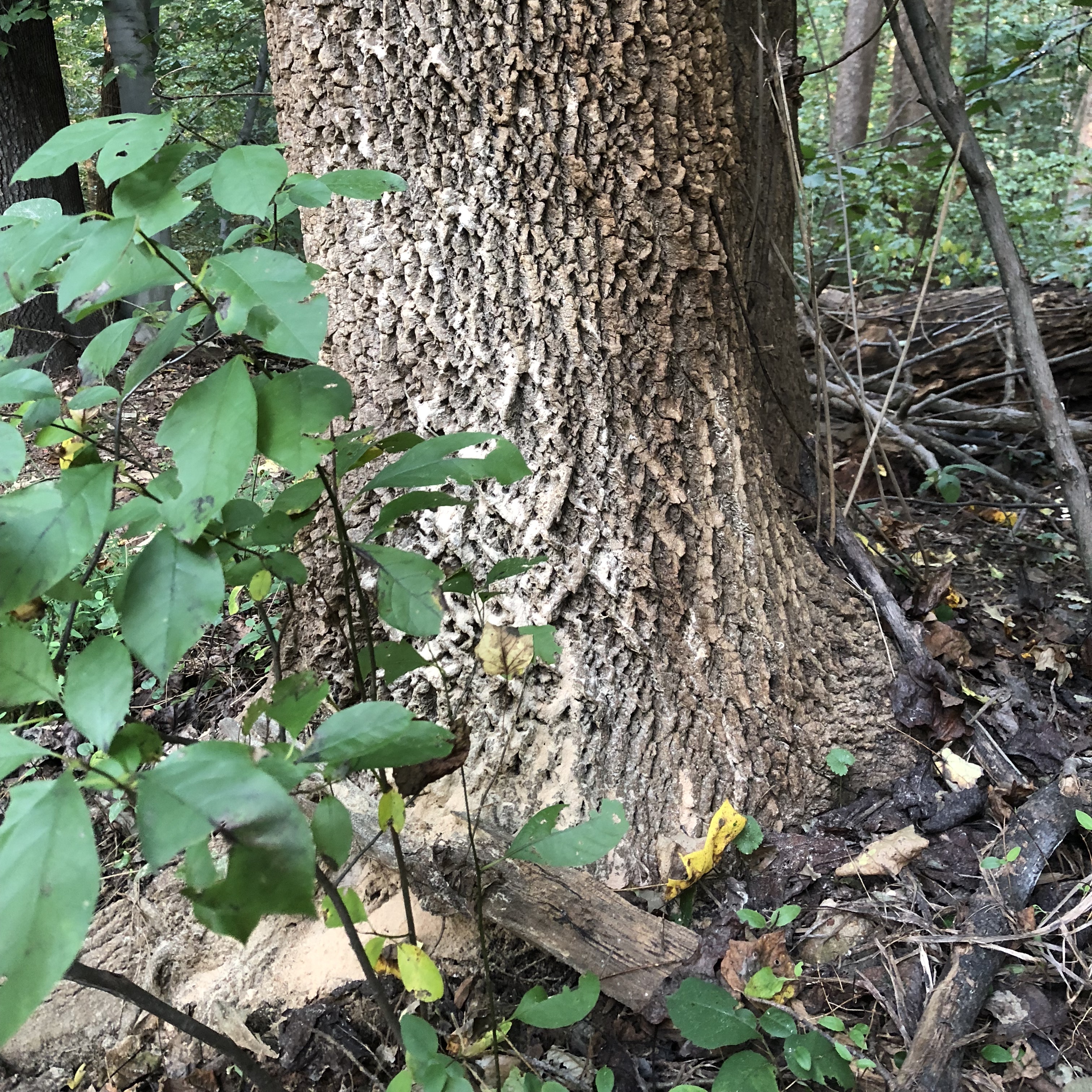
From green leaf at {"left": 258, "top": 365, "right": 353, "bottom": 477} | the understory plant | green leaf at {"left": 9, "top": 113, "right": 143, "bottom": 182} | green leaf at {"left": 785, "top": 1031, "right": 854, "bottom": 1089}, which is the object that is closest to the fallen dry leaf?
green leaf at {"left": 785, "top": 1031, "right": 854, "bottom": 1089}

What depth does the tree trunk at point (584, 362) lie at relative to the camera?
1555 mm

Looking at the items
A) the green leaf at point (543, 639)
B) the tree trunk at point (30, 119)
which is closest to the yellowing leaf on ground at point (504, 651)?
the green leaf at point (543, 639)

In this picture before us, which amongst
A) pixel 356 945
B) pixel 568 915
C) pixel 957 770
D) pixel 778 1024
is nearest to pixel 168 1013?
pixel 356 945

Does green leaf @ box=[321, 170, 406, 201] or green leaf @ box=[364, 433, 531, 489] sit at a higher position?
green leaf @ box=[321, 170, 406, 201]

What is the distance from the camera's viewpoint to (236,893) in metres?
0.70

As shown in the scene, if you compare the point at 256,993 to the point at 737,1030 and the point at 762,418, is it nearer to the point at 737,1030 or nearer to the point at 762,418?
the point at 737,1030

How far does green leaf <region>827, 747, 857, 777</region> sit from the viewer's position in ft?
6.19

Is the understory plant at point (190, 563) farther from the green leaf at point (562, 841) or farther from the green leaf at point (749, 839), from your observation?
the green leaf at point (749, 839)

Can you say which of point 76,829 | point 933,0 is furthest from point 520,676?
point 933,0

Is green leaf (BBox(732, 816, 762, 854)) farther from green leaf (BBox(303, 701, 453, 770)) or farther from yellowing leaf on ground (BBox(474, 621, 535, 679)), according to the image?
green leaf (BBox(303, 701, 453, 770))

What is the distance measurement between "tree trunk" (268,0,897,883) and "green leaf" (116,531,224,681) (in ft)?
2.92

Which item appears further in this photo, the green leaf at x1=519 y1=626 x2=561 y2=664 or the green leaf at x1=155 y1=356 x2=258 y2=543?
the green leaf at x1=519 y1=626 x2=561 y2=664

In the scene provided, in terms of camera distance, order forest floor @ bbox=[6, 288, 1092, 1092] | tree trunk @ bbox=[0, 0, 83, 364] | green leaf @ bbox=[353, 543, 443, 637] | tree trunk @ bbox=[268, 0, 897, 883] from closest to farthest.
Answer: green leaf @ bbox=[353, 543, 443, 637]
forest floor @ bbox=[6, 288, 1092, 1092]
tree trunk @ bbox=[268, 0, 897, 883]
tree trunk @ bbox=[0, 0, 83, 364]

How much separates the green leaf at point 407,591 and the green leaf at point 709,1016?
849mm
